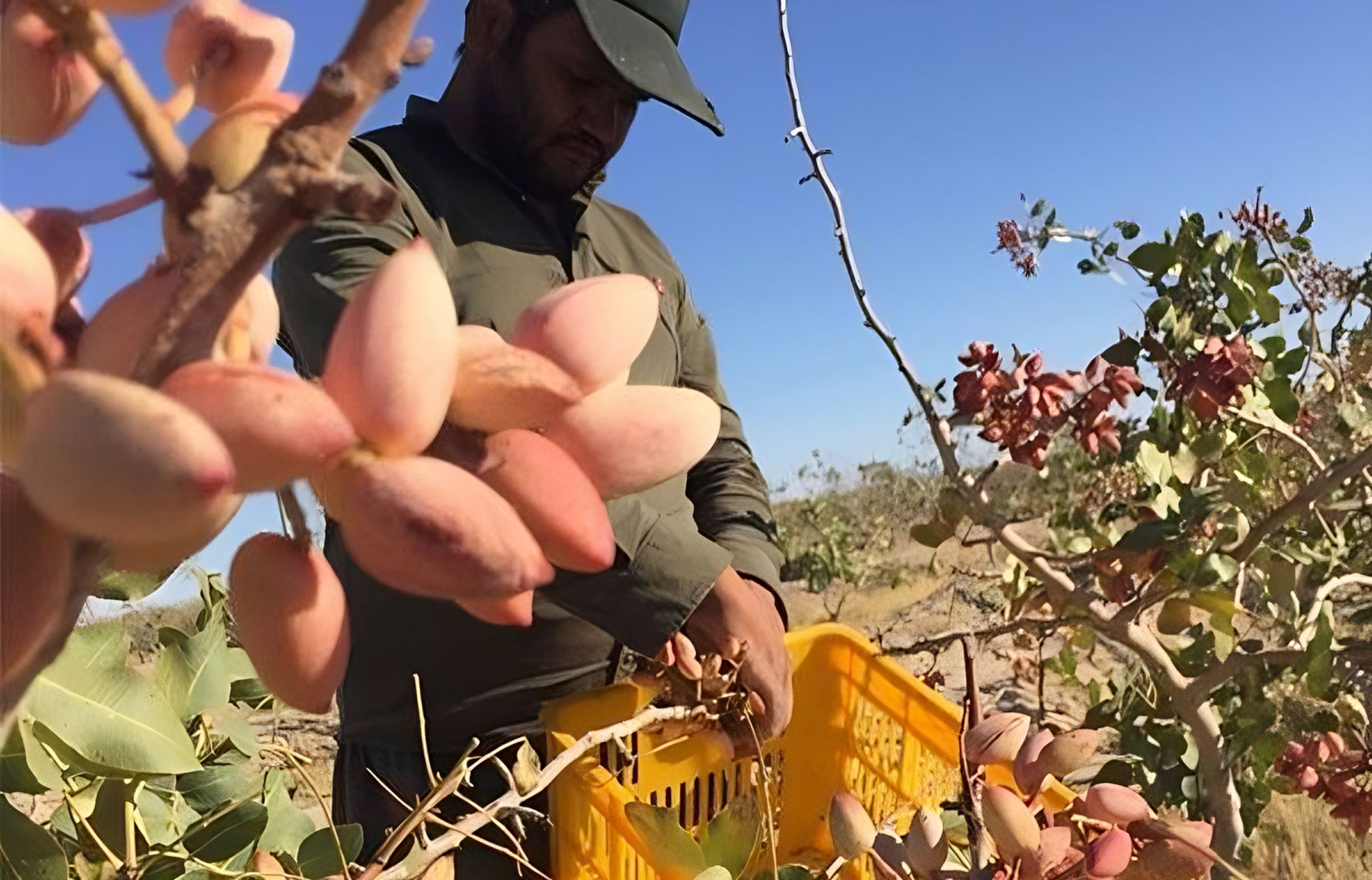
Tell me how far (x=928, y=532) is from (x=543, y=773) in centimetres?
109

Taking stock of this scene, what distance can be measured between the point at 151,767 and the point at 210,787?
31cm

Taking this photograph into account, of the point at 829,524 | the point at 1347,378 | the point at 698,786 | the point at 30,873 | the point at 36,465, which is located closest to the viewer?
the point at 36,465

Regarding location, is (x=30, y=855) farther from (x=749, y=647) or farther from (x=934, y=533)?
(x=934, y=533)

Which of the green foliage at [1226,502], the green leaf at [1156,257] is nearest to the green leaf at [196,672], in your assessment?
the green foliage at [1226,502]

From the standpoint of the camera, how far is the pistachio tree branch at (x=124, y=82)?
0.20 m

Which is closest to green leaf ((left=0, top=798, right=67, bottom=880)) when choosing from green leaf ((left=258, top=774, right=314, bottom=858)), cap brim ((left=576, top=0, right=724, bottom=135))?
green leaf ((left=258, top=774, right=314, bottom=858))

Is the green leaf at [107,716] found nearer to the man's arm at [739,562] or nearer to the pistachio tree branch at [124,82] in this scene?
the pistachio tree branch at [124,82]

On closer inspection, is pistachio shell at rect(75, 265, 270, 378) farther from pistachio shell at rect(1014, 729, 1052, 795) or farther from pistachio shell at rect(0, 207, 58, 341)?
pistachio shell at rect(1014, 729, 1052, 795)

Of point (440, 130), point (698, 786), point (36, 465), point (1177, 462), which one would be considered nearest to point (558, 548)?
point (36, 465)

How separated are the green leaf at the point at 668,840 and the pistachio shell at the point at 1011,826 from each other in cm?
18

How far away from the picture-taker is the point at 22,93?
0.23 metres

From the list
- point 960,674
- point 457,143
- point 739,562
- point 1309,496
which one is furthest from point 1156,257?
point 960,674

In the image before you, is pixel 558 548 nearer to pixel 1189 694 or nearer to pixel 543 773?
pixel 543 773

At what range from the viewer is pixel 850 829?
679 millimetres
